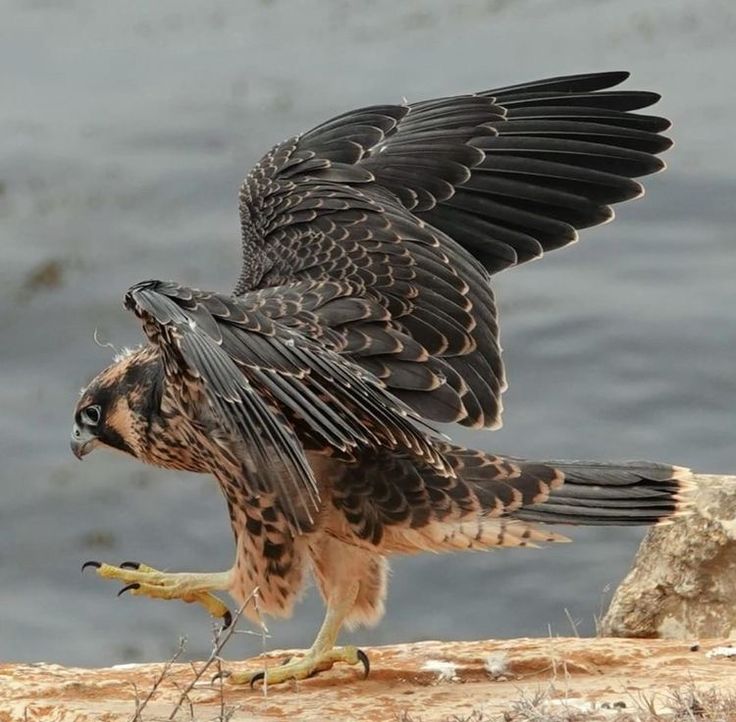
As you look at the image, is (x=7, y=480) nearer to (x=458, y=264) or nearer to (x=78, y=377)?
(x=78, y=377)

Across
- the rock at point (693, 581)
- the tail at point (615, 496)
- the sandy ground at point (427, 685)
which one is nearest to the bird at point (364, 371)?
the tail at point (615, 496)

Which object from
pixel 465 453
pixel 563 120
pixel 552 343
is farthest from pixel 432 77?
pixel 465 453

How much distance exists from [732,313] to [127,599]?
3.64 meters

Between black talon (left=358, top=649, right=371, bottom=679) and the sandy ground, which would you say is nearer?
the sandy ground

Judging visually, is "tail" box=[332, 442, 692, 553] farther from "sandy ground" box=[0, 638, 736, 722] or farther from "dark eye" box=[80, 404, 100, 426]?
"dark eye" box=[80, 404, 100, 426]

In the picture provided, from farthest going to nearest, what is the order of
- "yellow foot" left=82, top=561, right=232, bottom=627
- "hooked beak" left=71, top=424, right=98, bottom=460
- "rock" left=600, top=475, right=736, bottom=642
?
"rock" left=600, top=475, right=736, bottom=642
"hooked beak" left=71, top=424, right=98, bottom=460
"yellow foot" left=82, top=561, right=232, bottom=627

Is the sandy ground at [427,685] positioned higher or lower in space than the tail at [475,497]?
lower

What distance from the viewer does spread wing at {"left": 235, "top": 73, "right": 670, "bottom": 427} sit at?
21.2ft

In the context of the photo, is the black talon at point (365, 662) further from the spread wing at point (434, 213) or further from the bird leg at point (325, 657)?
the spread wing at point (434, 213)

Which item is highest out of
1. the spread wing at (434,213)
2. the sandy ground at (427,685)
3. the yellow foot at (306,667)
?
the spread wing at (434,213)

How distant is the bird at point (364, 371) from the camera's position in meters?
5.73

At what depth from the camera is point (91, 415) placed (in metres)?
6.85

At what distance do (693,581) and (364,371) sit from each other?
5.81 feet

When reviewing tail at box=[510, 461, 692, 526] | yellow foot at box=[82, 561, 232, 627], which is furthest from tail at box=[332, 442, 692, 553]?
yellow foot at box=[82, 561, 232, 627]
